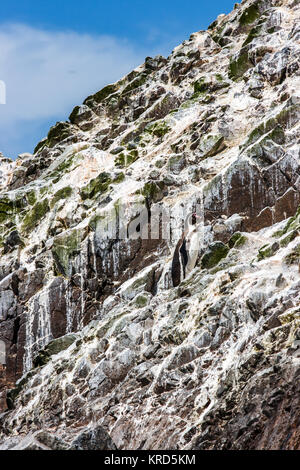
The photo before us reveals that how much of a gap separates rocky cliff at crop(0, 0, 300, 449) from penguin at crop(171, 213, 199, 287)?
568mm

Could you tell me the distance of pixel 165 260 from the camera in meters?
48.5

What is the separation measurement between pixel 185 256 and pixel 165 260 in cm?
267

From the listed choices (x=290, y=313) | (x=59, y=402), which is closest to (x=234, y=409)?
(x=290, y=313)

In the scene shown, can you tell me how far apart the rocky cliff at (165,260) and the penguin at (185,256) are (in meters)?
0.57

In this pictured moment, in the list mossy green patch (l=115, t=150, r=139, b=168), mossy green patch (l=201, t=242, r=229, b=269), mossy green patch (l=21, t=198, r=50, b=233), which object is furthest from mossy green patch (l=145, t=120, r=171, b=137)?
mossy green patch (l=201, t=242, r=229, b=269)

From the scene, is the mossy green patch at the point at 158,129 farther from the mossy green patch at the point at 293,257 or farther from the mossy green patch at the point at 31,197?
the mossy green patch at the point at 293,257

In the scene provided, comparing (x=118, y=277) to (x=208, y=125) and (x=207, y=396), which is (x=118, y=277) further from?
(x=207, y=396)

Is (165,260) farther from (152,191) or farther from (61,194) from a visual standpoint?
(61,194)

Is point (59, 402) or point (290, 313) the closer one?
point (290, 313)

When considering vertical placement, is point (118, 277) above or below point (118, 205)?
below

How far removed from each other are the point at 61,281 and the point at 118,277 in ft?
16.0

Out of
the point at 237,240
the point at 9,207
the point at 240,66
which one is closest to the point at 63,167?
the point at 9,207
